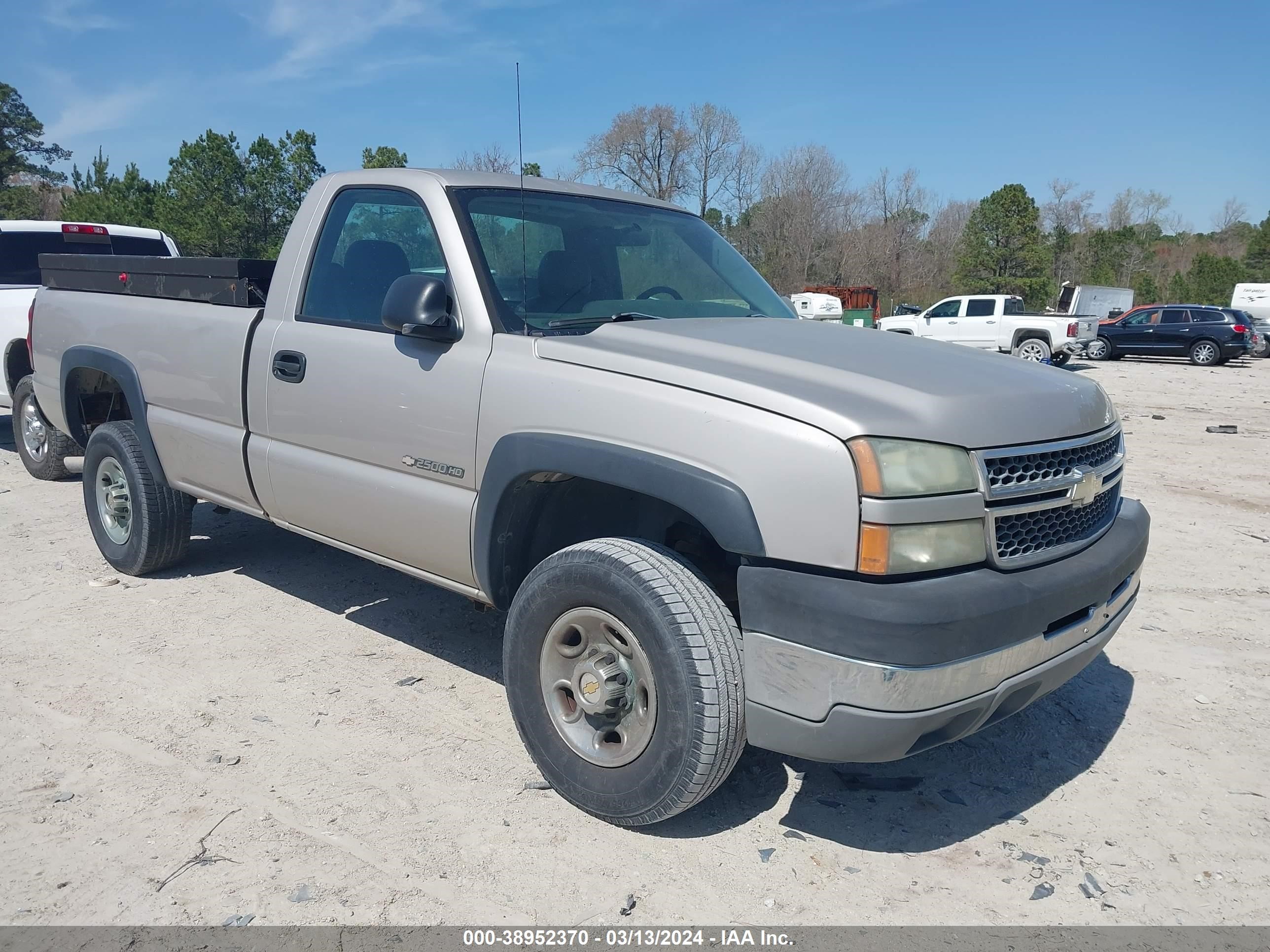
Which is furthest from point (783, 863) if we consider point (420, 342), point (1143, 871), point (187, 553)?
point (187, 553)

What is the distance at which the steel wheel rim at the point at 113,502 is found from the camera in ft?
17.1

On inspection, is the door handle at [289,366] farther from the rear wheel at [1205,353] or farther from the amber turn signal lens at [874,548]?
the rear wheel at [1205,353]

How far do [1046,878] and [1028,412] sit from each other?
4.52 ft

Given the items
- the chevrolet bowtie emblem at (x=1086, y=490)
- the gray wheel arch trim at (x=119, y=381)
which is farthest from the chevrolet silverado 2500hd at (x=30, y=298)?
the chevrolet bowtie emblem at (x=1086, y=490)

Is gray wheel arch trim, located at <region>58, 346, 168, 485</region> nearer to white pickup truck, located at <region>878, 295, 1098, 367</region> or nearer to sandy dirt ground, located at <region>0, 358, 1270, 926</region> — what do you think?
sandy dirt ground, located at <region>0, 358, 1270, 926</region>

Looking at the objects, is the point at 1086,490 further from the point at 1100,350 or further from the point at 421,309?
the point at 1100,350

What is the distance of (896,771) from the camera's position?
3.43m

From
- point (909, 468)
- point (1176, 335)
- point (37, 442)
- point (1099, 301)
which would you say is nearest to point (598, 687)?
point (909, 468)

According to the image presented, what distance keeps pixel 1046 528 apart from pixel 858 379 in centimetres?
71

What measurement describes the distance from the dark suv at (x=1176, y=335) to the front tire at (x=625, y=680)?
89.0 ft

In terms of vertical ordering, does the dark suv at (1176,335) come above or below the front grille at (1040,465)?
below

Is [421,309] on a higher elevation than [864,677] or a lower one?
higher

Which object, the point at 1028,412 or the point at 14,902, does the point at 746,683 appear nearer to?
the point at 1028,412

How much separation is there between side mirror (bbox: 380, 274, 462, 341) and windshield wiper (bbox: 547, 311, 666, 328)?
358 millimetres
